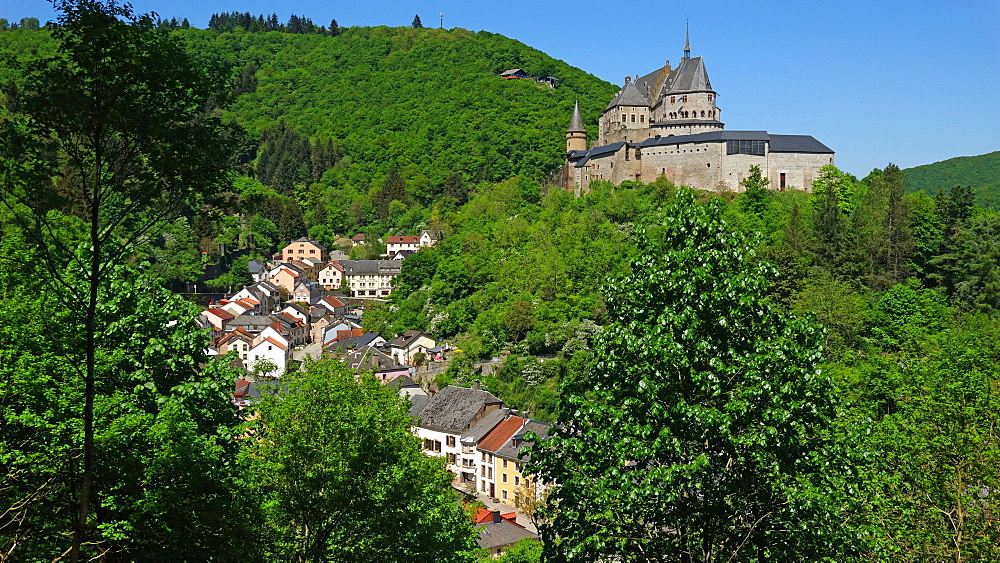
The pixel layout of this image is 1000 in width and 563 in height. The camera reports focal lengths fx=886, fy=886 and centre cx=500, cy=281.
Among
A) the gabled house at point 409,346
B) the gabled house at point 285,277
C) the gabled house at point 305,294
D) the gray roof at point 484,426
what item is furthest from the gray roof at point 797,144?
the gabled house at point 285,277

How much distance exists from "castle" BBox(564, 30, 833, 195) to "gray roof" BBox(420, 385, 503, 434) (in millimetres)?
28676

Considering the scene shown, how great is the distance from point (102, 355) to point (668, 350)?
7.68 metres

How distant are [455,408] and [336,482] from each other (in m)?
30.8

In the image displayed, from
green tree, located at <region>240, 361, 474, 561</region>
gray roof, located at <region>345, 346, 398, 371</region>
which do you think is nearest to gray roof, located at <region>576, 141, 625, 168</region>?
gray roof, located at <region>345, 346, 398, 371</region>

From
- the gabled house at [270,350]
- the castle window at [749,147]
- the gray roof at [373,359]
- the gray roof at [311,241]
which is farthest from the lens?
the gray roof at [311,241]

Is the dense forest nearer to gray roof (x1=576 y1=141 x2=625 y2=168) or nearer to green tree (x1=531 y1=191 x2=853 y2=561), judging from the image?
green tree (x1=531 y1=191 x2=853 y2=561)

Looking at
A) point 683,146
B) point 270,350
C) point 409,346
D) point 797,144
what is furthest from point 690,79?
point 270,350

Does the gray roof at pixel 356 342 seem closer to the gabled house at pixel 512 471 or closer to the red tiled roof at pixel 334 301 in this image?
the red tiled roof at pixel 334 301

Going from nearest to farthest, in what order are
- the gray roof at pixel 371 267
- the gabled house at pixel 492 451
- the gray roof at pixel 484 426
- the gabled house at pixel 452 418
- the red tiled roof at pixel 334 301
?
the gabled house at pixel 492 451
the gray roof at pixel 484 426
the gabled house at pixel 452 418
the red tiled roof at pixel 334 301
the gray roof at pixel 371 267

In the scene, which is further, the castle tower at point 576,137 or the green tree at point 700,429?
the castle tower at point 576,137

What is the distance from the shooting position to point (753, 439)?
9.12 metres

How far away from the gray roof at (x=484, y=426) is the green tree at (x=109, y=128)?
3383cm

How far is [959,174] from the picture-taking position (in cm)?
11388

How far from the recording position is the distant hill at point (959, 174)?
10781cm
